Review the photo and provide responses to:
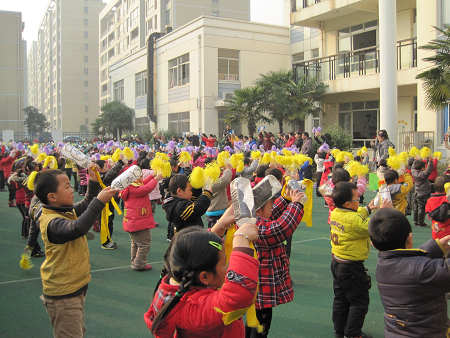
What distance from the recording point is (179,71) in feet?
107

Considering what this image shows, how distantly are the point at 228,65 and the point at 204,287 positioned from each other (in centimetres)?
2912

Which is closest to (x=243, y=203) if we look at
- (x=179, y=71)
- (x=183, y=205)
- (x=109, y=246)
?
(x=183, y=205)

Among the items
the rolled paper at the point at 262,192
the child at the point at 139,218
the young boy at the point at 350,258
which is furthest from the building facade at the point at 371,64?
the rolled paper at the point at 262,192

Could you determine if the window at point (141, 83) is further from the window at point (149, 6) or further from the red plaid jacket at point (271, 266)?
the red plaid jacket at point (271, 266)

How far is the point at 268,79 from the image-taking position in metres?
23.1

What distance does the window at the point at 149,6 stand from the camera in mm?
47469

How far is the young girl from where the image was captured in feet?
5.82

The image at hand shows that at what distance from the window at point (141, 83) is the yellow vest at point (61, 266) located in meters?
38.4

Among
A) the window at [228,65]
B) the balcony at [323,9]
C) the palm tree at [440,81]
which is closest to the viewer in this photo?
the palm tree at [440,81]

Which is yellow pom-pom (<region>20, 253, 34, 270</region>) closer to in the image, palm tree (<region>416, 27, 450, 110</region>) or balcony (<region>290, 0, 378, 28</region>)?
palm tree (<region>416, 27, 450, 110</region>)

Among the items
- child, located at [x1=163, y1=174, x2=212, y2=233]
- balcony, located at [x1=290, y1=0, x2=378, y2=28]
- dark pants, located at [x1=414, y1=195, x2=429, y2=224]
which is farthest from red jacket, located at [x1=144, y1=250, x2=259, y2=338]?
balcony, located at [x1=290, y1=0, x2=378, y2=28]

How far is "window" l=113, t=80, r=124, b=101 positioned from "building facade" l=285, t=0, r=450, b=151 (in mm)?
25778

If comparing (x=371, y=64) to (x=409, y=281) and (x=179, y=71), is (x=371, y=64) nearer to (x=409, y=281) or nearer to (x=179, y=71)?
(x=179, y=71)

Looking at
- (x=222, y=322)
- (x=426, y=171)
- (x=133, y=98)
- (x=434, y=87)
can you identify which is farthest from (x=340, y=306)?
(x=133, y=98)
